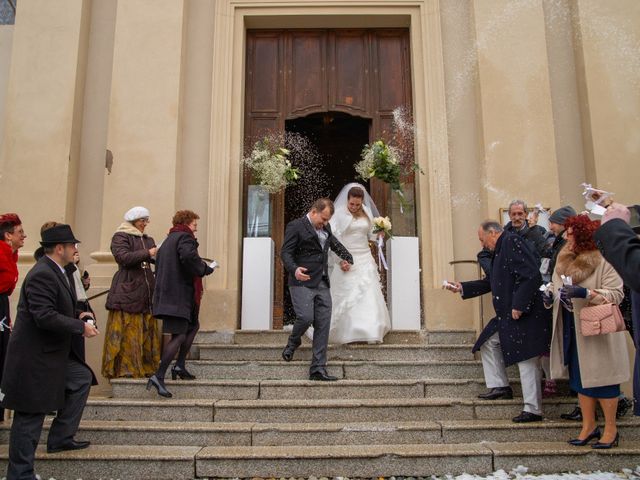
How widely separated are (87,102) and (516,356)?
259 inches

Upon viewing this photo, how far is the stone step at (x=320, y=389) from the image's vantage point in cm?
606

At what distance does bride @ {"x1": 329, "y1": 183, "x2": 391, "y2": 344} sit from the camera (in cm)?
710

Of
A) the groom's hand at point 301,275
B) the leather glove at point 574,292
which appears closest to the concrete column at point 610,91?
the leather glove at point 574,292

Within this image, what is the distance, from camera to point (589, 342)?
5199 mm

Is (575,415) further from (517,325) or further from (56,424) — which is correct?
(56,424)

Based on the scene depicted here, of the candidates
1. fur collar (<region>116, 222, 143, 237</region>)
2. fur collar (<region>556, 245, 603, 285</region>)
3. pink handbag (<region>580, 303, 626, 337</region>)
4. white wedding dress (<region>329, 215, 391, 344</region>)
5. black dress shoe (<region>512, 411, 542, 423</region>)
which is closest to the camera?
pink handbag (<region>580, 303, 626, 337</region>)

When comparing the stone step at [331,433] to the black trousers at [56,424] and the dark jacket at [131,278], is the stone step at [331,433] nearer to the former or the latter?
the black trousers at [56,424]

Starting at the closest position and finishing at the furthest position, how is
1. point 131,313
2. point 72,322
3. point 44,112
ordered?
point 72,322 → point 131,313 → point 44,112

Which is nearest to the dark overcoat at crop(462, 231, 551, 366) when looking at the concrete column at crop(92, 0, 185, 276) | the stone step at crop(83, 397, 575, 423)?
the stone step at crop(83, 397, 575, 423)

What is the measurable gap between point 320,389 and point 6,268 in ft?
10.4

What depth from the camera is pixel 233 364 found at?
21.7ft

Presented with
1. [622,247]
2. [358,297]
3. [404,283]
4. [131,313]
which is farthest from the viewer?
[404,283]

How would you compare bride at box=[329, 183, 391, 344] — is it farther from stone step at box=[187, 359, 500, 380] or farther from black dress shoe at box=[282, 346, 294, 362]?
black dress shoe at box=[282, 346, 294, 362]

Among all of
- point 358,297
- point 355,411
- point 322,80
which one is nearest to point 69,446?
point 355,411
